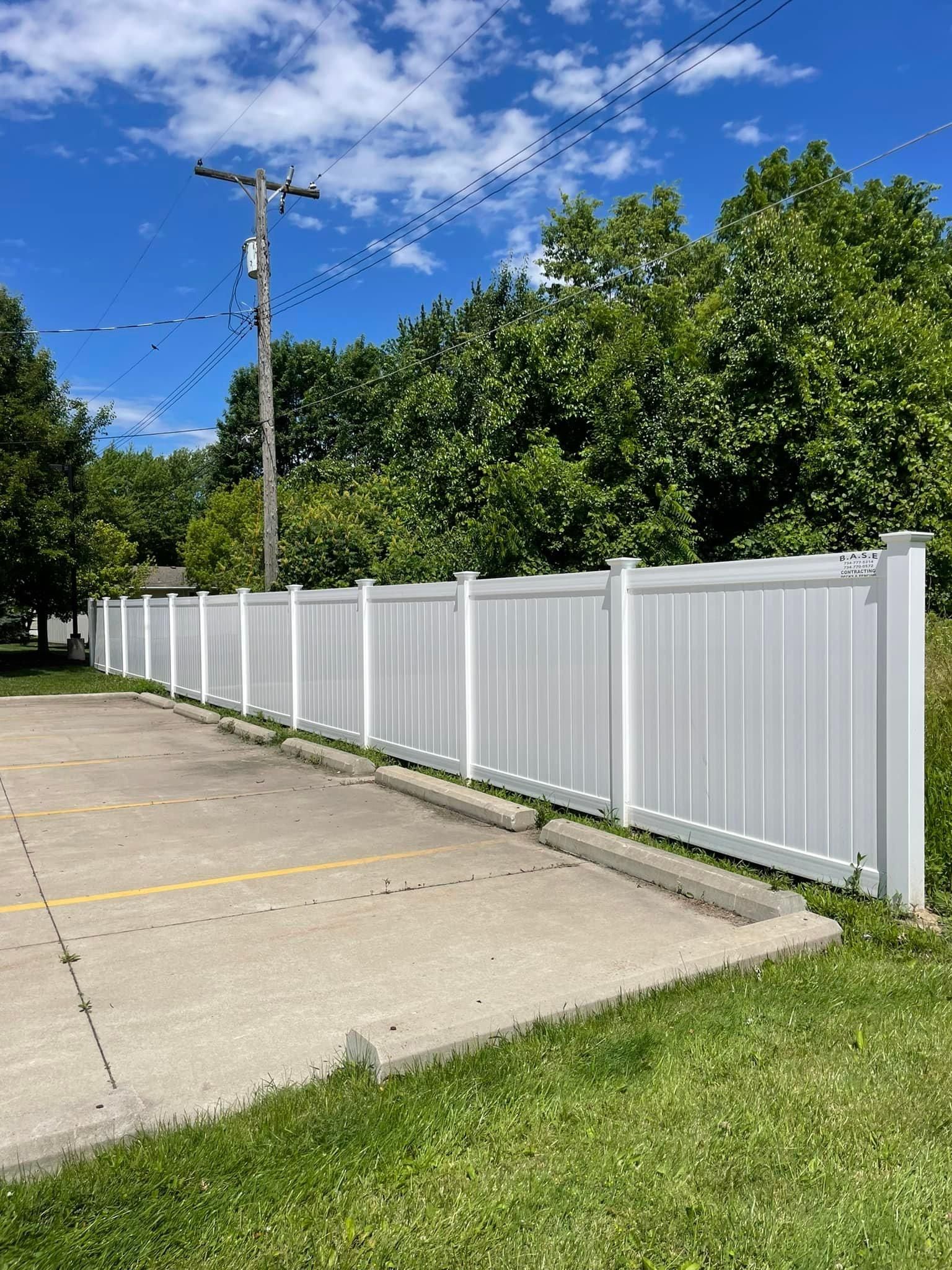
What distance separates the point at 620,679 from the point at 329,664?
563 cm

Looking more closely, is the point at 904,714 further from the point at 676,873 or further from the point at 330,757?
the point at 330,757

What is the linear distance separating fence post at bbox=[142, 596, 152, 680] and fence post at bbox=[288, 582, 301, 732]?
9.29m

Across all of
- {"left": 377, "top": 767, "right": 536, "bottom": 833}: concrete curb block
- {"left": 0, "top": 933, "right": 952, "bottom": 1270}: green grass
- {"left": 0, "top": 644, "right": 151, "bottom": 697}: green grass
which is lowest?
{"left": 0, "top": 644, "right": 151, "bottom": 697}: green grass

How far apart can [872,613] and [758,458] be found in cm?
1381

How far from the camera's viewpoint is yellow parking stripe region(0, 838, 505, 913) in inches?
220

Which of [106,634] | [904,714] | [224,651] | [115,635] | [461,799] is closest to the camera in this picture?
[904,714]

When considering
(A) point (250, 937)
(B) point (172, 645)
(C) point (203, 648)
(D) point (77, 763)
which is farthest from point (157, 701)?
(A) point (250, 937)

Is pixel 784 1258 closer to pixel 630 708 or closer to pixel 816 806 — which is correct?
pixel 816 806

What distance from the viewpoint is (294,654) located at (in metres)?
12.6

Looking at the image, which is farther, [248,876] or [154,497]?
[154,497]

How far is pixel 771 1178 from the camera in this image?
2.71m

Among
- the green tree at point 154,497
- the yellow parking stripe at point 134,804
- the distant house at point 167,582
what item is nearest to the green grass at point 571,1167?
the yellow parking stripe at point 134,804

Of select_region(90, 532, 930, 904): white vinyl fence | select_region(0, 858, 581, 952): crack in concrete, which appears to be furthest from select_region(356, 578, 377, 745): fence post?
select_region(0, 858, 581, 952): crack in concrete

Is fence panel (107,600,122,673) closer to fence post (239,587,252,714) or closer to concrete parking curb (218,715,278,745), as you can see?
fence post (239,587,252,714)
